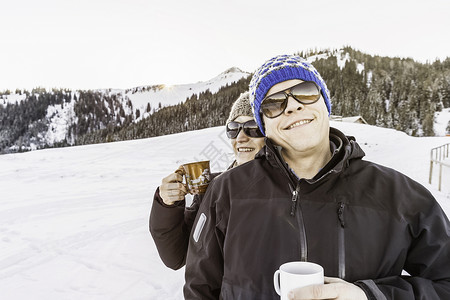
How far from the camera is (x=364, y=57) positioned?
236 ft

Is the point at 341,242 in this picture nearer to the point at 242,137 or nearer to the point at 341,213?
the point at 341,213

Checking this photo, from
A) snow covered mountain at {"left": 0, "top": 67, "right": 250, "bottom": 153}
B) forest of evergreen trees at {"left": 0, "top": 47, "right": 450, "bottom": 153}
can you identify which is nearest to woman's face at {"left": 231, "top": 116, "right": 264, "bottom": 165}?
forest of evergreen trees at {"left": 0, "top": 47, "right": 450, "bottom": 153}

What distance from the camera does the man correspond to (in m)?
1.04

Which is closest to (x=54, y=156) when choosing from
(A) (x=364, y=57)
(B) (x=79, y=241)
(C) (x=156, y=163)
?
(C) (x=156, y=163)

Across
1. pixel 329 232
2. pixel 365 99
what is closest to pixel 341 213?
pixel 329 232

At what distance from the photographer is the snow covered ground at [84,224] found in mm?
3151

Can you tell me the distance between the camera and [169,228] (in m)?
1.70

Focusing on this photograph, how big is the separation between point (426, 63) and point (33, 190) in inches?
3279

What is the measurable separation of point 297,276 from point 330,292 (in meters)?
0.11

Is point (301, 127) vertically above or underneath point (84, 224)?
above

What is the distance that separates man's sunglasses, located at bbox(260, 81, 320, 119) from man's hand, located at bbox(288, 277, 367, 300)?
0.68 meters

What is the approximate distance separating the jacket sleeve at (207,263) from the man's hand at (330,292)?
1.53 feet

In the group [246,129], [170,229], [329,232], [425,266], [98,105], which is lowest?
[170,229]

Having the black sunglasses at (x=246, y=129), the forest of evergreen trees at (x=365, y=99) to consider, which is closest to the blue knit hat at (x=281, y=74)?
the black sunglasses at (x=246, y=129)
